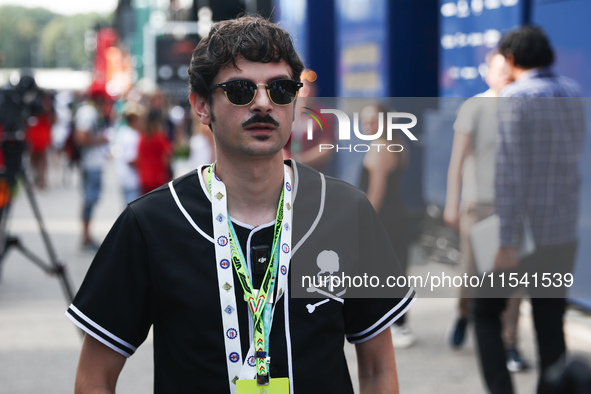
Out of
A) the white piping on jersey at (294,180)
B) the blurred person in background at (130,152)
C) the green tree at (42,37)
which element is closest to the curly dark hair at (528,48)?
the white piping on jersey at (294,180)

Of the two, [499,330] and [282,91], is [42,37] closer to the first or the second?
[499,330]

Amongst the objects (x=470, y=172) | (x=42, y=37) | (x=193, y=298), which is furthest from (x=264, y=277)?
(x=42, y=37)

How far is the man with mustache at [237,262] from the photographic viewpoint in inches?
82.7

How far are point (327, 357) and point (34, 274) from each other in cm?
789

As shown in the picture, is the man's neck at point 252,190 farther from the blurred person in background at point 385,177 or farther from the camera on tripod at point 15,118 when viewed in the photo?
the camera on tripod at point 15,118

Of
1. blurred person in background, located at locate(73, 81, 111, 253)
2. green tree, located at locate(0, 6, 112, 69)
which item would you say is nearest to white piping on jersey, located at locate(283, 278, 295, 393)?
blurred person in background, located at locate(73, 81, 111, 253)

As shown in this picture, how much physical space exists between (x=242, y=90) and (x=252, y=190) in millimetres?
261

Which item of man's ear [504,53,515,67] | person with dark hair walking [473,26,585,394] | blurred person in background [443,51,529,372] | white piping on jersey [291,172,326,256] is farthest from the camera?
man's ear [504,53,515,67]

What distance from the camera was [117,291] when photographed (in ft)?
7.04

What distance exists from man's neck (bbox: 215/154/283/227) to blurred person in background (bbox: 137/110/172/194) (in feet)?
23.2

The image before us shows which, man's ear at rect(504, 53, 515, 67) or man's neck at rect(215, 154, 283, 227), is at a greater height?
man's ear at rect(504, 53, 515, 67)

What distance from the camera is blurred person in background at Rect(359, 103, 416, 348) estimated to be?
2658 millimetres

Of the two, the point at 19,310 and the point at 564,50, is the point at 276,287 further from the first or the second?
the point at 19,310

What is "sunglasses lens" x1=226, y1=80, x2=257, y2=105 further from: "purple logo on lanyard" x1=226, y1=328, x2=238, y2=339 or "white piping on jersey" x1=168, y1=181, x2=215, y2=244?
"purple logo on lanyard" x1=226, y1=328, x2=238, y2=339
